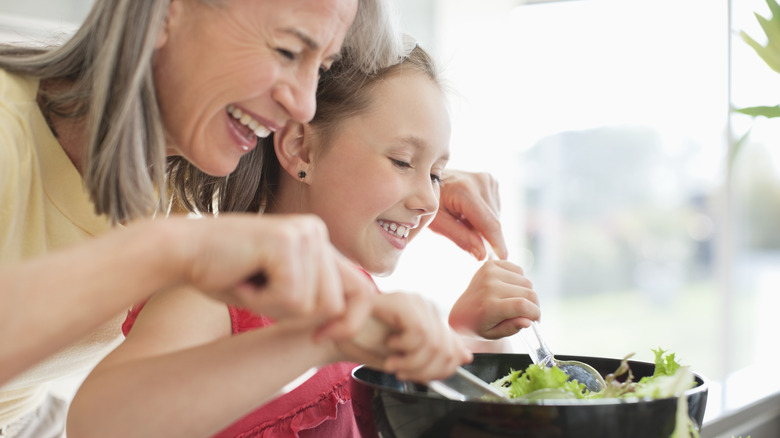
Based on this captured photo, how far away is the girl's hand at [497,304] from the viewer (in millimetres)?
1127

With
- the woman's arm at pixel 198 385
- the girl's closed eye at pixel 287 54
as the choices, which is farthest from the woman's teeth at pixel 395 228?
the woman's arm at pixel 198 385

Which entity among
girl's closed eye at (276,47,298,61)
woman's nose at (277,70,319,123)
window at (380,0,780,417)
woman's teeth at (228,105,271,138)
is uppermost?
girl's closed eye at (276,47,298,61)

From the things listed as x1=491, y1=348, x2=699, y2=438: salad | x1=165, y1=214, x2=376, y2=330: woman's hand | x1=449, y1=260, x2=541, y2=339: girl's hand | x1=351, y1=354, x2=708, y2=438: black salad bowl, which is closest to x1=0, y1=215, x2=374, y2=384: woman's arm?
x1=165, y1=214, x2=376, y2=330: woman's hand

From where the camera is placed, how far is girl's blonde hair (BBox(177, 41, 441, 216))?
4.13ft

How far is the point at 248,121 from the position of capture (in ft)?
3.29

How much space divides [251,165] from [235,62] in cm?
37

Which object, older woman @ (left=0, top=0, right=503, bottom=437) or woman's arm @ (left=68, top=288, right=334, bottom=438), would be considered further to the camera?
woman's arm @ (left=68, top=288, right=334, bottom=438)

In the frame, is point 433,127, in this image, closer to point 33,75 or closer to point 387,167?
point 387,167

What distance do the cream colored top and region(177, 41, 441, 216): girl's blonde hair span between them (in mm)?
221

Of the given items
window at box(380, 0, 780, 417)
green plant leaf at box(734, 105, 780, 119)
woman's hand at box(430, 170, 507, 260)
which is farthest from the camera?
window at box(380, 0, 780, 417)

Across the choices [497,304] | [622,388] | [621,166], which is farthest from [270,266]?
[621,166]

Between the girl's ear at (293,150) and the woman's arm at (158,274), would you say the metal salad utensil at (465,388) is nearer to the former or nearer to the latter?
the woman's arm at (158,274)

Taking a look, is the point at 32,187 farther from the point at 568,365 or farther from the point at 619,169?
the point at 619,169

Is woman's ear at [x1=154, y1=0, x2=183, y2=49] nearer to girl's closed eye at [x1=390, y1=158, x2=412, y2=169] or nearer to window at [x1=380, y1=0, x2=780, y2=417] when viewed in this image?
girl's closed eye at [x1=390, y1=158, x2=412, y2=169]
